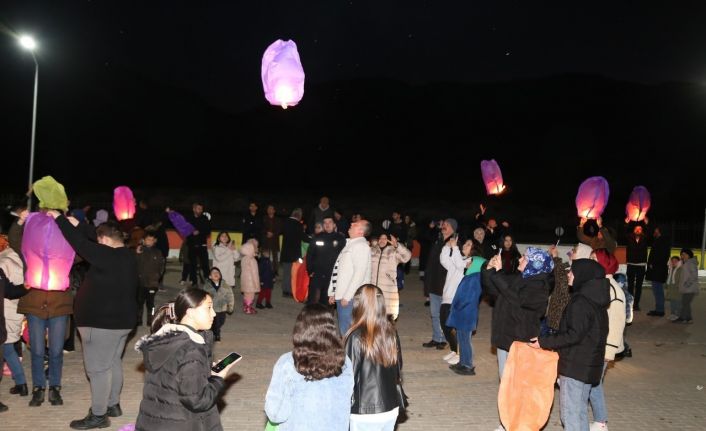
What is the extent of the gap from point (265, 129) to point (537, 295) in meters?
119

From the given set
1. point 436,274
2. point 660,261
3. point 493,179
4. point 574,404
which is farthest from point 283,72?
point 493,179

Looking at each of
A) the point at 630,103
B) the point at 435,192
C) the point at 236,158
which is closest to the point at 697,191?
the point at 435,192

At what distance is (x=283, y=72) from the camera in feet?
25.4

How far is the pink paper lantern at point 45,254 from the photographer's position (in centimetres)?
658

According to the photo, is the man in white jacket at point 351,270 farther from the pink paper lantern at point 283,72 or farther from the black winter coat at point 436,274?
the pink paper lantern at point 283,72

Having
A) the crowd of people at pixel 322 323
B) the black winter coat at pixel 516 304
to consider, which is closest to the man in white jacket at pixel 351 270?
the crowd of people at pixel 322 323

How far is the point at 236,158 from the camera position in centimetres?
11425

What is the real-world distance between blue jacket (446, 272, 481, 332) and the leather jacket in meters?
4.15

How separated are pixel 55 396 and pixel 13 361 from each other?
2.10ft

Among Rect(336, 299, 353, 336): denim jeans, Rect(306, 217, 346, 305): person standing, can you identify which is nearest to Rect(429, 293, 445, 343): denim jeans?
Rect(306, 217, 346, 305): person standing

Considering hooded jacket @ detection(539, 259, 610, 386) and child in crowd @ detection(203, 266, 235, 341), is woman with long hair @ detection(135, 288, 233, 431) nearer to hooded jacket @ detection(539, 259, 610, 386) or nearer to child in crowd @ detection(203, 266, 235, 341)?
hooded jacket @ detection(539, 259, 610, 386)

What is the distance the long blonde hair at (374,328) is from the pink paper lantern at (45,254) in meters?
3.46

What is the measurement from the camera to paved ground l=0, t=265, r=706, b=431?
6.80m

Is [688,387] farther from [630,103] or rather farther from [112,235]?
[630,103]
